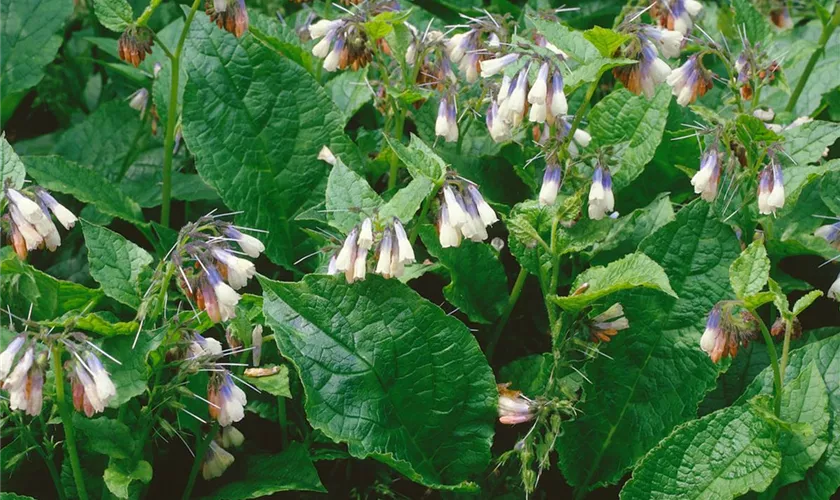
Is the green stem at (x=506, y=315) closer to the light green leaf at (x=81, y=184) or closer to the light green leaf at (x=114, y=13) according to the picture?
the light green leaf at (x=81, y=184)

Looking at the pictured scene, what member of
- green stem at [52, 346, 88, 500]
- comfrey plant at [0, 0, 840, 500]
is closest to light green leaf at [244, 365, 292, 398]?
comfrey plant at [0, 0, 840, 500]

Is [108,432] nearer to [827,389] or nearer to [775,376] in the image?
[775,376]

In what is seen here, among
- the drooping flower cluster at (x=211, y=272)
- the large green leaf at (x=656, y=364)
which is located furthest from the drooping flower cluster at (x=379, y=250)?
the large green leaf at (x=656, y=364)

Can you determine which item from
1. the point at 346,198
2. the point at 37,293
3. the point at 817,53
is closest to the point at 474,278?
the point at 346,198

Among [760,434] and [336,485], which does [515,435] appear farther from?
[760,434]

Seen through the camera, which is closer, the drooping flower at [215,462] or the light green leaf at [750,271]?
the light green leaf at [750,271]

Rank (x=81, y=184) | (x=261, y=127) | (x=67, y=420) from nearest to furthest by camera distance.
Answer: (x=67, y=420) → (x=81, y=184) → (x=261, y=127)
